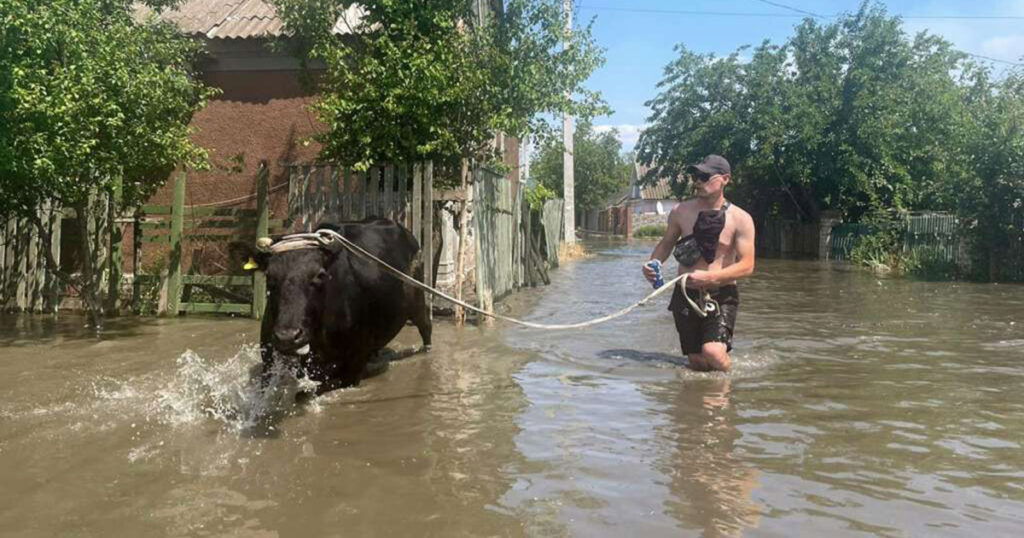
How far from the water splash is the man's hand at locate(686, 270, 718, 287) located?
2.99m

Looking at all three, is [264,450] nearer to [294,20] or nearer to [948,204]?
[294,20]

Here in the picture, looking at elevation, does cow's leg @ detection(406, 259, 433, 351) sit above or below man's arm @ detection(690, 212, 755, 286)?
below

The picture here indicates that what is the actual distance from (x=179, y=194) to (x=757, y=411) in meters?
7.37

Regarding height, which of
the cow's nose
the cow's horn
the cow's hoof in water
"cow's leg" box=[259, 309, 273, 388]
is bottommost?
the cow's hoof in water

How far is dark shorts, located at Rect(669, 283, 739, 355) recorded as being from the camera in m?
6.67

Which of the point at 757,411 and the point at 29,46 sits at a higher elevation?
the point at 29,46

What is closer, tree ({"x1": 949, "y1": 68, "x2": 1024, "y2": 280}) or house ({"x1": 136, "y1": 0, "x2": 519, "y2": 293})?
house ({"x1": 136, "y1": 0, "x2": 519, "y2": 293})

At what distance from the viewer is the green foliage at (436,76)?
375 inches

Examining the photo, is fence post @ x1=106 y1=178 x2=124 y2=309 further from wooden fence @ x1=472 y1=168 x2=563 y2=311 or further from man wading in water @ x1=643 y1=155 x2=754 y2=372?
man wading in water @ x1=643 y1=155 x2=754 y2=372

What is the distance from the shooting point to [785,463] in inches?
176

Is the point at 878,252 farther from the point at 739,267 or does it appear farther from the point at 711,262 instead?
the point at 739,267

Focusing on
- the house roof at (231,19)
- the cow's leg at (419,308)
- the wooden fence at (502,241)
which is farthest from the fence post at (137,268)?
the wooden fence at (502,241)

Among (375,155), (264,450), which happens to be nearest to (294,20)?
(375,155)

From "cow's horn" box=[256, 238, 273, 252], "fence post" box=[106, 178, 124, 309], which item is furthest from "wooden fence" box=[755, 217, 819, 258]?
"cow's horn" box=[256, 238, 273, 252]
